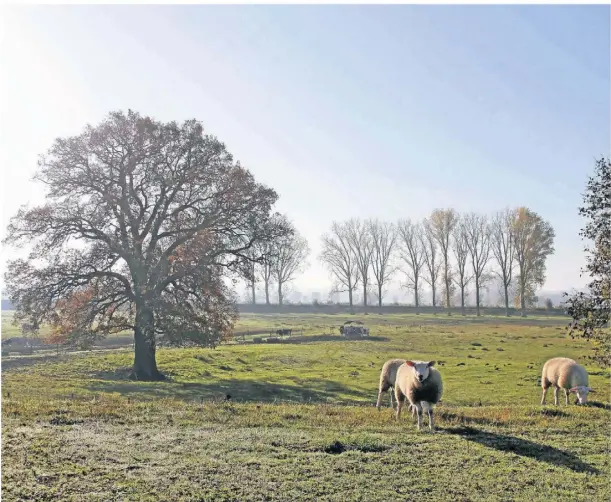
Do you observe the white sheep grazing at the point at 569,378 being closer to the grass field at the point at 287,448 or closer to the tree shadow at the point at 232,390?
the grass field at the point at 287,448

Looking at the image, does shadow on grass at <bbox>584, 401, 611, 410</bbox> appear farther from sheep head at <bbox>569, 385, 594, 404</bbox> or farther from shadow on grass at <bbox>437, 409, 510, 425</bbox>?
shadow on grass at <bbox>437, 409, 510, 425</bbox>

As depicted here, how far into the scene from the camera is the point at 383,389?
67.3 feet

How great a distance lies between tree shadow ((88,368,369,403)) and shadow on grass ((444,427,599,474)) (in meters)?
10.3

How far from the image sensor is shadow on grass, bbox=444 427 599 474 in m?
11.5

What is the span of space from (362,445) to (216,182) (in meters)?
22.8

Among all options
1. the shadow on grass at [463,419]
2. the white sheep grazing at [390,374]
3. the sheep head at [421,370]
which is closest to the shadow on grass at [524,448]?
the shadow on grass at [463,419]

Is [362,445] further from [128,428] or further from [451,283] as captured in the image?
[451,283]

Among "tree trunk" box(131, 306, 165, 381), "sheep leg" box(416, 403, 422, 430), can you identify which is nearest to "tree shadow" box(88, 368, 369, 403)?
"tree trunk" box(131, 306, 165, 381)

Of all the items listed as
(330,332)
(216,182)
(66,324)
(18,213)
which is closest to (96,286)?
(66,324)

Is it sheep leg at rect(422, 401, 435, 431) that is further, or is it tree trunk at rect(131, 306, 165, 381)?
tree trunk at rect(131, 306, 165, 381)

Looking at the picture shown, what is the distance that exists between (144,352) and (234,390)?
25.1 ft

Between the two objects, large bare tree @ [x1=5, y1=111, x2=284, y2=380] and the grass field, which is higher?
large bare tree @ [x1=5, y1=111, x2=284, y2=380]

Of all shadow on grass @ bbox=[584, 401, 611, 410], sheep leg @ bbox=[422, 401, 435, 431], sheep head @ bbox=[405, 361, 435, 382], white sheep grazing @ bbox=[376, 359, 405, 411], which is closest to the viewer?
sheep leg @ bbox=[422, 401, 435, 431]

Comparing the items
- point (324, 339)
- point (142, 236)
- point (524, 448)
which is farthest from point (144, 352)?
point (324, 339)
